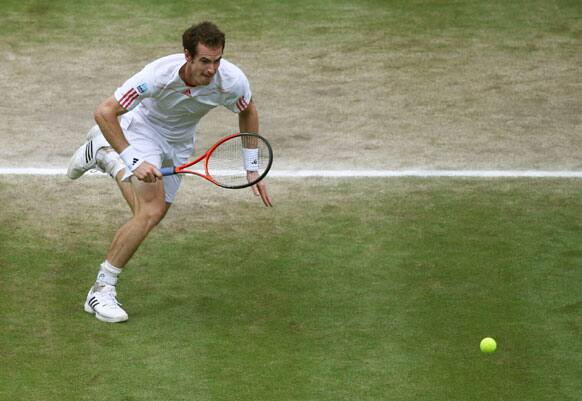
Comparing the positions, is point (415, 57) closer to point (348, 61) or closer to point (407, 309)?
point (348, 61)

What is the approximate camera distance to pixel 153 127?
9570 mm

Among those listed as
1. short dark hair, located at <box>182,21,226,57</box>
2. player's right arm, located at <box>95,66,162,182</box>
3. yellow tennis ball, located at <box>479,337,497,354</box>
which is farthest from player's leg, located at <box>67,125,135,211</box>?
yellow tennis ball, located at <box>479,337,497,354</box>

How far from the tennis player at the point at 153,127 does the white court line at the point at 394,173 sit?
6.80ft

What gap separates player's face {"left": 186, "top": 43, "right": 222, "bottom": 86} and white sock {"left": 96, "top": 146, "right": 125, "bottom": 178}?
94 centimetres

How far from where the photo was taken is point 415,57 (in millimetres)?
14523

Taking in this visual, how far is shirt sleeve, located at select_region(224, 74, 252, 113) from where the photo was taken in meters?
Answer: 9.27

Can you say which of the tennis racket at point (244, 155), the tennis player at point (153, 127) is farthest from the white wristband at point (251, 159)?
the tennis player at point (153, 127)

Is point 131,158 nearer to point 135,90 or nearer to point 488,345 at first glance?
point 135,90

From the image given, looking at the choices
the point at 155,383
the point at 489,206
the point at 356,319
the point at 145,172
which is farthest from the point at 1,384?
the point at 489,206

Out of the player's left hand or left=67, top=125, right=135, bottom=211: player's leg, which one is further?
left=67, top=125, right=135, bottom=211: player's leg

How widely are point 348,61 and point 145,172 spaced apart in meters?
6.06

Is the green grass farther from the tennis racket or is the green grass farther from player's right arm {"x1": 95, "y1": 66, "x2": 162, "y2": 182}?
player's right arm {"x1": 95, "y1": 66, "x2": 162, "y2": 182}

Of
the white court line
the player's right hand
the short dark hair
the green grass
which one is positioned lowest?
the white court line

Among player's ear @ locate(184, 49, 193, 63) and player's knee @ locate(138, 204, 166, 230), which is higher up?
player's ear @ locate(184, 49, 193, 63)
